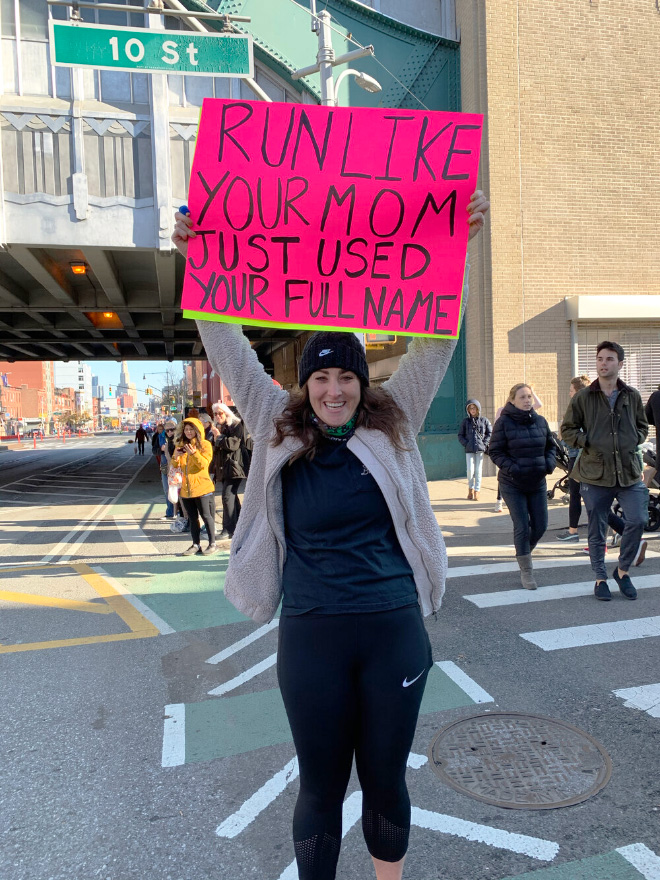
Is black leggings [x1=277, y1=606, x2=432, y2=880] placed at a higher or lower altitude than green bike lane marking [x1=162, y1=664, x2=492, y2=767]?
higher

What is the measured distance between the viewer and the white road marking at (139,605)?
5.67m

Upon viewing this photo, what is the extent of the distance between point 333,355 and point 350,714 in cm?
112

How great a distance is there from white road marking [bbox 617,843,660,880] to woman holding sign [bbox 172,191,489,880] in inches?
43.6

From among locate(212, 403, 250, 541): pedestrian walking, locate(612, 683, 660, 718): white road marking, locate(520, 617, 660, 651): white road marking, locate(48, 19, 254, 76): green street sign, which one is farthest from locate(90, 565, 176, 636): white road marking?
locate(48, 19, 254, 76): green street sign

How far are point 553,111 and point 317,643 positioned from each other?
628 inches

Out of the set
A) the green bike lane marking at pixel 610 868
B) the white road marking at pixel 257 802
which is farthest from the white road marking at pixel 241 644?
the green bike lane marking at pixel 610 868

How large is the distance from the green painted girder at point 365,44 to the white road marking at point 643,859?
15.0 meters

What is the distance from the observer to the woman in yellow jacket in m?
8.43

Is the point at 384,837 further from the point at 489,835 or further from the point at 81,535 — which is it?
the point at 81,535

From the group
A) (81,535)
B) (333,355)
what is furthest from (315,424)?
(81,535)

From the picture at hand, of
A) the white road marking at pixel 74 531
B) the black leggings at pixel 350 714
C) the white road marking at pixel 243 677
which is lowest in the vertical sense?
the white road marking at pixel 74 531

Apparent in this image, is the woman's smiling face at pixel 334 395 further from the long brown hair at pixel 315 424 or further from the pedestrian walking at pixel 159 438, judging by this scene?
the pedestrian walking at pixel 159 438

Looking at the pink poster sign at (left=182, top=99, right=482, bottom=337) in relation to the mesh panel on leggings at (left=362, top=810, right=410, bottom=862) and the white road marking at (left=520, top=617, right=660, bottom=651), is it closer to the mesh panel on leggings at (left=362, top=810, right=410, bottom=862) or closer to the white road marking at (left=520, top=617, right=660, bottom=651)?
the mesh panel on leggings at (left=362, top=810, right=410, bottom=862)

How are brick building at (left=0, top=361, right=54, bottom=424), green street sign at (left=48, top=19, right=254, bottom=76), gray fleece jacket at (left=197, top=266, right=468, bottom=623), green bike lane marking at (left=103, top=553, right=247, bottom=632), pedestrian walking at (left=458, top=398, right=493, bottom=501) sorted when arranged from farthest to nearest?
brick building at (left=0, top=361, right=54, bottom=424)
pedestrian walking at (left=458, top=398, right=493, bottom=501)
green street sign at (left=48, top=19, right=254, bottom=76)
green bike lane marking at (left=103, top=553, right=247, bottom=632)
gray fleece jacket at (left=197, top=266, right=468, bottom=623)
